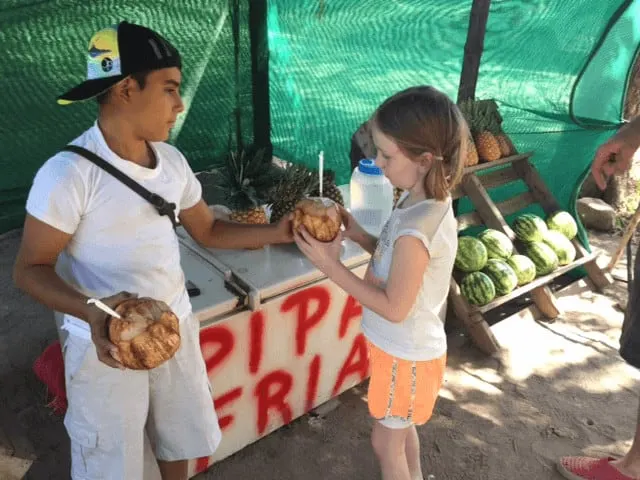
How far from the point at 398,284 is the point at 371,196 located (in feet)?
5.29

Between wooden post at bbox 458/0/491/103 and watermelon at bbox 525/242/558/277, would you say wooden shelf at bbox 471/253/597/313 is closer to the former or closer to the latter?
watermelon at bbox 525/242/558/277

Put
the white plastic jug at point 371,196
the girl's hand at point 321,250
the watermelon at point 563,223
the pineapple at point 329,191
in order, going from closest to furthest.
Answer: the girl's hand at point 321,250 → the pineapple at point 329,191 → the white plastic jug at point 371,196 → the watermelon at point 563,223

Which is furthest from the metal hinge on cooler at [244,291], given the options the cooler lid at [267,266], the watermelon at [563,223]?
the watermelon at [563,223]

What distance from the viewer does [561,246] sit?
4.90 metres

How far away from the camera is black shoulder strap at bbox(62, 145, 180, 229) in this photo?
189 cm

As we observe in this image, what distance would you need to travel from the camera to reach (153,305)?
69.4 inches

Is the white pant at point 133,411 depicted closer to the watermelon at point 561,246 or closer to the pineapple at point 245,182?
the pineapple at point 245,182

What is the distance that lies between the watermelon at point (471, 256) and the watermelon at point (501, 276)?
70 millimetres

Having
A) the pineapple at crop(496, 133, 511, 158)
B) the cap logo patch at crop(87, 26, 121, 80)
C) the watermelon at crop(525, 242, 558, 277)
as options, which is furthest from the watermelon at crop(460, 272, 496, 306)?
the cap logo patch at crop(87, 26, 121, 80)

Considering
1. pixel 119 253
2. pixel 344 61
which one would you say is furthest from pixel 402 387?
pixel 344 61

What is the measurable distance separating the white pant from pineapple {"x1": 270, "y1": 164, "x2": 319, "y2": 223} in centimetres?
112

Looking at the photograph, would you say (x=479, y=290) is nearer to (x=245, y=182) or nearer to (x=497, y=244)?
(x=497, y=244)

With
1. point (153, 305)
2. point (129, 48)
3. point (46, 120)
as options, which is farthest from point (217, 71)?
point (153, 305)

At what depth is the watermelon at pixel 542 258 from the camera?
15.6 feet
